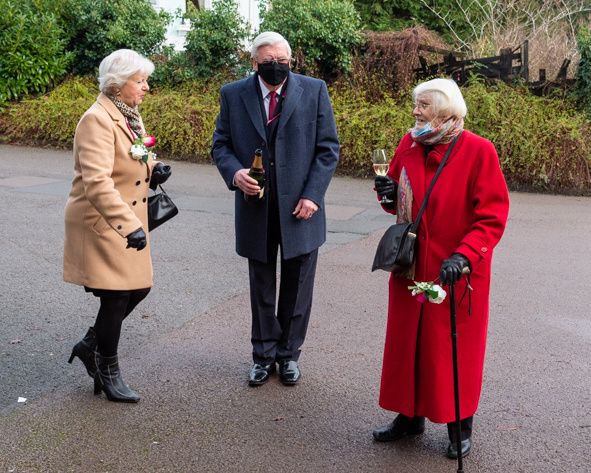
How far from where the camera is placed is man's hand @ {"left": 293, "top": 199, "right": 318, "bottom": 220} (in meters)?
5.16

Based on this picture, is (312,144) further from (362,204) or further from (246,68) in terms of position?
(246,68)

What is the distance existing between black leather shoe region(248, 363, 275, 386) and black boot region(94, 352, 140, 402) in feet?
2.20

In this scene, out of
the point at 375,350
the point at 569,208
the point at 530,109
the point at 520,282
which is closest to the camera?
the point at 375,350

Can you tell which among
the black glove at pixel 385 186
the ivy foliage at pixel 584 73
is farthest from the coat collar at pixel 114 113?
the ivy foliage at pixel 584 73

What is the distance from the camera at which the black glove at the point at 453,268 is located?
4031 mm

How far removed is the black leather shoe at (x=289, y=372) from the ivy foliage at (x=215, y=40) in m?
10.5

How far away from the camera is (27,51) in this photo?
1574 centimetres

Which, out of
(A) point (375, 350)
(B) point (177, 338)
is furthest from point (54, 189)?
(A) point (375, 350)

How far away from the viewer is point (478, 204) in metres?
4.19

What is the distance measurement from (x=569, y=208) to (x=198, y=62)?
7237mm

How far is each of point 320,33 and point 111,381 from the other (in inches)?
396

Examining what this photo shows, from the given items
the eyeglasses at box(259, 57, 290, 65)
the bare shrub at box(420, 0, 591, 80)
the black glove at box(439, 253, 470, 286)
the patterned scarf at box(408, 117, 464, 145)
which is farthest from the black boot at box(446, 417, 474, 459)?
the bare shrub at box(420, 0, 591, 80)

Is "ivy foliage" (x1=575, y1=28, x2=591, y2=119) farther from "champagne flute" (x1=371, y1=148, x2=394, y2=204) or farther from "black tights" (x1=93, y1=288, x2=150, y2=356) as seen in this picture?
"black tights" (x1=93, y1=288, x2=150, y2=356)

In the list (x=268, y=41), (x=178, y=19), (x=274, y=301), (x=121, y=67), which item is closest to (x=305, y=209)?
(x=274, y=301)
